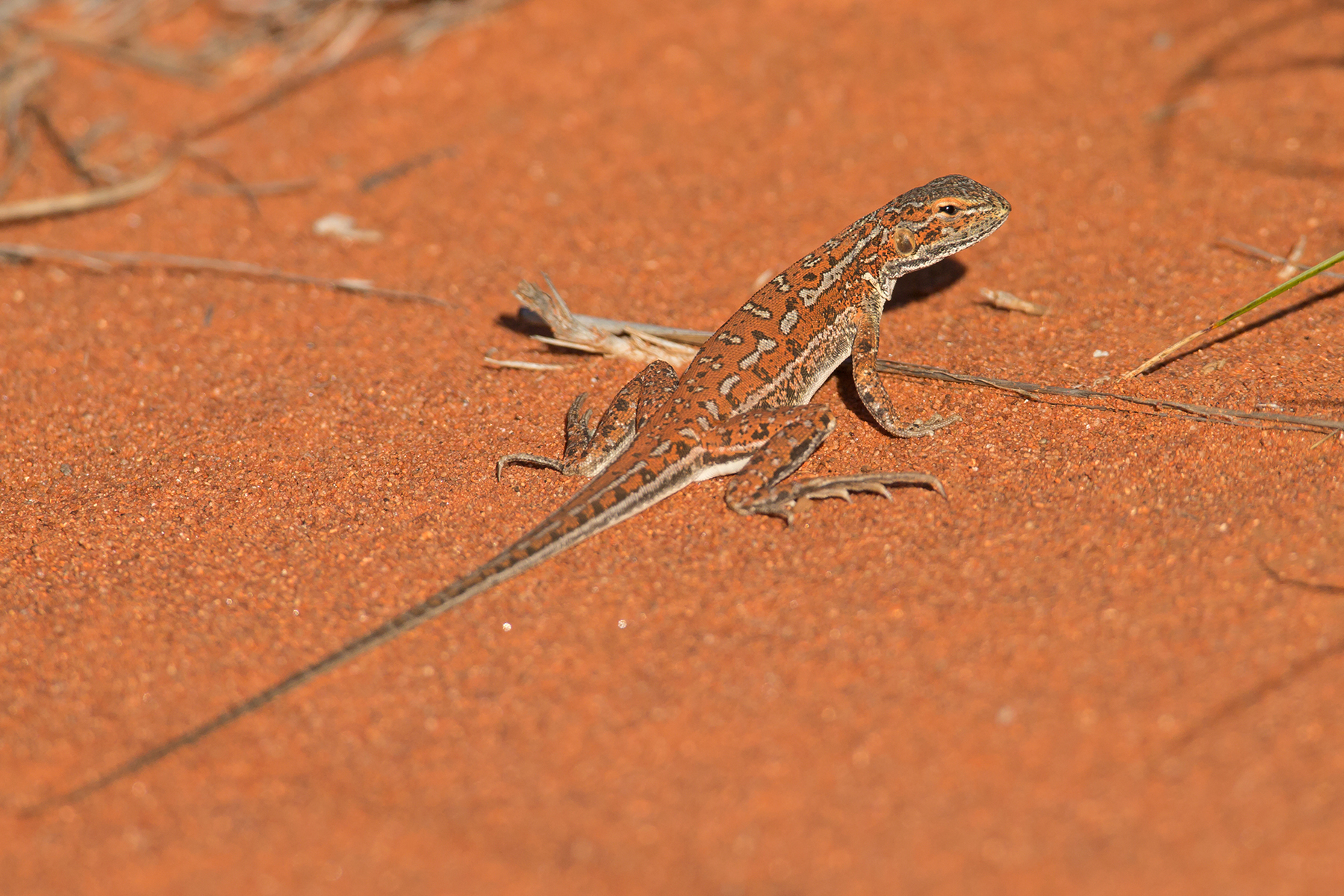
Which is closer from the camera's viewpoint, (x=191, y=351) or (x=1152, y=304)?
(x=1152, y=304)

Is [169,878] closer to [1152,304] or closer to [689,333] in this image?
[689,333]

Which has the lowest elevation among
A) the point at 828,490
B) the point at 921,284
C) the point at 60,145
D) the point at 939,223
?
the point at 921,284

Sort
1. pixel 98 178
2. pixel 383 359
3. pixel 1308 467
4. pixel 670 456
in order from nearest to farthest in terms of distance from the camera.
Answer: pixel 1308 467, pixel 670 456, pixel 383 359, pixel 98 178

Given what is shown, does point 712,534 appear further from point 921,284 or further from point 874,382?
point 921,284

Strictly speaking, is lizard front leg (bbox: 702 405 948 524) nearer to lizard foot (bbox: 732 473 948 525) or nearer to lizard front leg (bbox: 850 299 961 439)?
lizard foot (bbox: 732 473 948 525)

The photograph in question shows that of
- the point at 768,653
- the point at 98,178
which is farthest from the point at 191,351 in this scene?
the point at 768,653

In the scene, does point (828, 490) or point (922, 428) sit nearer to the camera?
point (828, 490)

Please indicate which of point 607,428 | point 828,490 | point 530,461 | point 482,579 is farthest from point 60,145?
point 828,490
